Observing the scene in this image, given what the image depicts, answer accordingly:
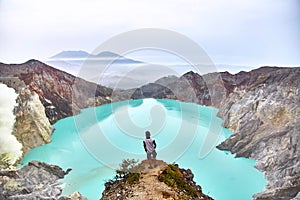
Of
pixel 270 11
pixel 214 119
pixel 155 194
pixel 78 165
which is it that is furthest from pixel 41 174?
pixel 270 11

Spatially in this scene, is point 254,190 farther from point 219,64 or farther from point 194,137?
point 219,64

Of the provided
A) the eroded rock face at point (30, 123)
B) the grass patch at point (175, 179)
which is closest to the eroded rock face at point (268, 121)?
the grass patch at point (175, 179)

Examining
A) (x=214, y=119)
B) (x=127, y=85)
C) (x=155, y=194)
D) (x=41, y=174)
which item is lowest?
(x=155, y=194)

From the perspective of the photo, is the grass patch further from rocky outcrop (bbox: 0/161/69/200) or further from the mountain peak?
the mountain peak

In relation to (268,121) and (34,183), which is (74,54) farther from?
(268,121)

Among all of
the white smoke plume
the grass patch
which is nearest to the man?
the grass patch

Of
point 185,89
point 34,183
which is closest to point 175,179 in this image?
point 185,89
